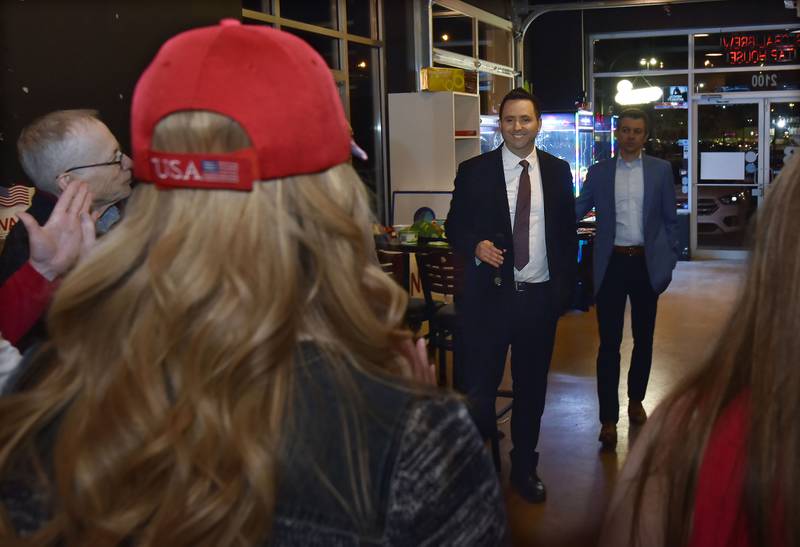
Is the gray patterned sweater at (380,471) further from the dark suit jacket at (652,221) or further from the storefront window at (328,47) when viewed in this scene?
the storefront window at (328,47)

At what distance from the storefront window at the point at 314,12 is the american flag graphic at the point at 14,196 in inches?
170

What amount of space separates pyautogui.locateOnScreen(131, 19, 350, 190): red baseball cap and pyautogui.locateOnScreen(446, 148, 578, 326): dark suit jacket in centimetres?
285

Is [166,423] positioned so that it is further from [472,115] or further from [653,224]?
[472,115]

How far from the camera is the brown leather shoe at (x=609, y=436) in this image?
14.7ft

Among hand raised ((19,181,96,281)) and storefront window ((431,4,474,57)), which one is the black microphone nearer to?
hand raised ((19,181,96,281))

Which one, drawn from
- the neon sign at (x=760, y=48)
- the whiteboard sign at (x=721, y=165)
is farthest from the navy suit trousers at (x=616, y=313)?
the neon sign at (x=760, y=48)

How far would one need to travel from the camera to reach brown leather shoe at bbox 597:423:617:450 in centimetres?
A: 448

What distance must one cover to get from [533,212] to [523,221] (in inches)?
2.6

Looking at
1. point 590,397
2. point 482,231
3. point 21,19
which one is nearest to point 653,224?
point 482,231

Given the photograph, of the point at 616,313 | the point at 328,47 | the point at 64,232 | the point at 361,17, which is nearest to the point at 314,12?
the point at 328,47

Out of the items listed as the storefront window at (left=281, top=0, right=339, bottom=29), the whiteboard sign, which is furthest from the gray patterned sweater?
the whiteboard sign

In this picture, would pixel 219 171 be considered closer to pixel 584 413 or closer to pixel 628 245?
pixel 628 245

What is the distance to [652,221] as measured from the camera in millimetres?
4379

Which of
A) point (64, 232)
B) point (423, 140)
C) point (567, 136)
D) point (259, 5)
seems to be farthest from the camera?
point (567, 136)
